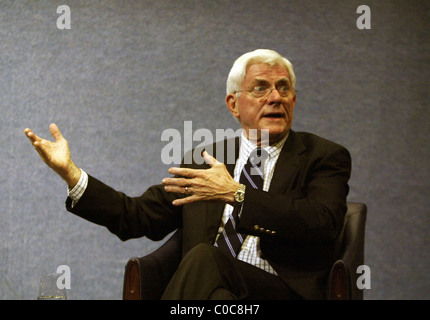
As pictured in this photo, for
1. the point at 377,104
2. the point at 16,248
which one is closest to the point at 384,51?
the point at 377,104

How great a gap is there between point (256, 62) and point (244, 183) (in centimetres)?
49

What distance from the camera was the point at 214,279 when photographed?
1.47 m

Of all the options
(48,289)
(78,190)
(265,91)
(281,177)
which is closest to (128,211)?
(78,190)

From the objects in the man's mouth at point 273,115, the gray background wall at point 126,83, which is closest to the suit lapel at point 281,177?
the man's mouth at point 273,115

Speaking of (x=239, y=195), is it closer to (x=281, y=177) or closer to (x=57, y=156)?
(x=281, y=177)

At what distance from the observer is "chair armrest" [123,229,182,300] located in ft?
5.70

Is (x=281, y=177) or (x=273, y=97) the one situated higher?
(x=273, y=97)

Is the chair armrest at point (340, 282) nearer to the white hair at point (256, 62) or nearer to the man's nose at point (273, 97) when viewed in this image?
the man's nose at point (273, 97)

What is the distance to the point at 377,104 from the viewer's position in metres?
2.84

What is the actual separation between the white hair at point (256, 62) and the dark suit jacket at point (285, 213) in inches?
9.8

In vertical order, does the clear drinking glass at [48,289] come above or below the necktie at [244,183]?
below

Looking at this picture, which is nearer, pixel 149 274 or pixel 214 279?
pixel 214 279

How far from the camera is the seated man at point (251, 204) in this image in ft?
5.35
